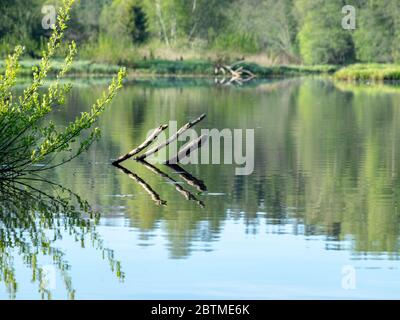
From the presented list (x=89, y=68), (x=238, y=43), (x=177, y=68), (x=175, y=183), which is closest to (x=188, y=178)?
(x=175, y=183)

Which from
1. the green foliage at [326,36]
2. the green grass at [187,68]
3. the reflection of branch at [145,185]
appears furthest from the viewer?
the green foliage at [326,36]

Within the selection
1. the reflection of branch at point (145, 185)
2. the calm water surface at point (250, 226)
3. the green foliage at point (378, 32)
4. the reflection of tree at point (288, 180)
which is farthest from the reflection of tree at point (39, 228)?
the green foliage at point (378, 32)

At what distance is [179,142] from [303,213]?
9503mm

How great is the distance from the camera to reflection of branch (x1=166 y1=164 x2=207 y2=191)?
1576cm

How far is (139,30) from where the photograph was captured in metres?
76.6

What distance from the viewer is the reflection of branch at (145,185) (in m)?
14.3

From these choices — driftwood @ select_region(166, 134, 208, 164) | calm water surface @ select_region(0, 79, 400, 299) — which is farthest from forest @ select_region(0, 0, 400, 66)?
driftwood @ select_region(166, 134, 208, 164)

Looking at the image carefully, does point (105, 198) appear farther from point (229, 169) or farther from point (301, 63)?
point (301, 63)

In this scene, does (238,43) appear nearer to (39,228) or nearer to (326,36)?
(326,36)

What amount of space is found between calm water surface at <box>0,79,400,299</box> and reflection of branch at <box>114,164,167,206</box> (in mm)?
73

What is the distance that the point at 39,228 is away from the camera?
12.3 meters

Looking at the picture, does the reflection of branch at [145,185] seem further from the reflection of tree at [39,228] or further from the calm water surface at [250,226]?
the reflection of tree at [39,228]

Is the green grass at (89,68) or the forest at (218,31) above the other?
the forest at (218,31)

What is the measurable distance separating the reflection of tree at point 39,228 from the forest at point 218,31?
5095 centimetres
